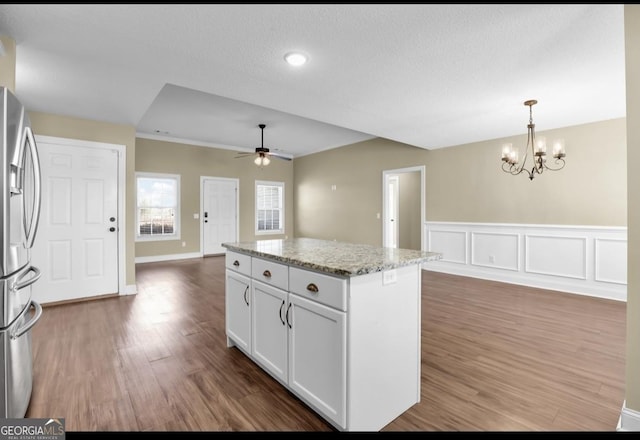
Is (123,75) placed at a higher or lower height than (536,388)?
higher

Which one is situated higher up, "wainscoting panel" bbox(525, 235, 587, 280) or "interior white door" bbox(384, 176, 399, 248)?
"interior white door" bbox(384, 176, 399, 248)

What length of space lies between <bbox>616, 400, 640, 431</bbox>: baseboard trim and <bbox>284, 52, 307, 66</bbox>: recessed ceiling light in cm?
292

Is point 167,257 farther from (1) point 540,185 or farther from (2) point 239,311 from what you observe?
(1) point 540,185

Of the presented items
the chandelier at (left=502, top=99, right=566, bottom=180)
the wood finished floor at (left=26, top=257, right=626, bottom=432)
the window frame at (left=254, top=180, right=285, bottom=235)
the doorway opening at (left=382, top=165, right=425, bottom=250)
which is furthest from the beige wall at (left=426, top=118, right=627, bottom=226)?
the window frame at (left=254, top=180, right=285, bottom=235)

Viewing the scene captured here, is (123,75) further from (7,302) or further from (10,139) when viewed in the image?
(7,302)

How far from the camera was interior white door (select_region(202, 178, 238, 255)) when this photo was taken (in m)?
7.33

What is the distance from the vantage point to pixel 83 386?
2.02m

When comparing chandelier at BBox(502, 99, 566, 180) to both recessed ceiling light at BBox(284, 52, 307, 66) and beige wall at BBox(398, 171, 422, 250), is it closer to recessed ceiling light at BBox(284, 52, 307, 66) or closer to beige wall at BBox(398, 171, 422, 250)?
recessed ceiling light at BBox(284, 52, 307, 66)

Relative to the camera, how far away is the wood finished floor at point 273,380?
5.59 ft

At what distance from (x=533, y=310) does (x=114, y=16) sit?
15.4ft

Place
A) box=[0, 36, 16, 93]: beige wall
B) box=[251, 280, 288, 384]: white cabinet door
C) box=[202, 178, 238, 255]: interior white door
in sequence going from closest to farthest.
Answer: box=[251, 280, 288, 384]: white cabinet door → box=[0, 36, 16, 93]: beige wall → box=[202, 178, 238, 255]: interior white door

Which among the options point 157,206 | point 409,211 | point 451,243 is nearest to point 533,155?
point 451,243

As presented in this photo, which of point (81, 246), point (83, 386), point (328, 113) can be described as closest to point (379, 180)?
point (328, 113)

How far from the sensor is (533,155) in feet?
14.1
